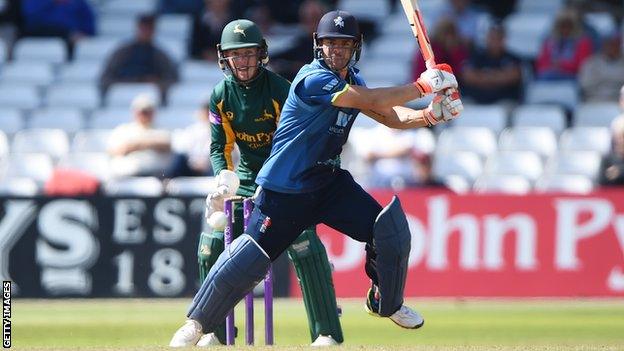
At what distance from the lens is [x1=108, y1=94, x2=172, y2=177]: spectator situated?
45.3 ft

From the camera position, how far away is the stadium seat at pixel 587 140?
1424 centimetres

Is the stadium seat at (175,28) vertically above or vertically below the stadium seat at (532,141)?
above

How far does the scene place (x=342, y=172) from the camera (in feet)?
26.6

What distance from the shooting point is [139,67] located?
52.0 ft

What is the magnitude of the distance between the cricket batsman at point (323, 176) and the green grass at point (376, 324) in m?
0.62

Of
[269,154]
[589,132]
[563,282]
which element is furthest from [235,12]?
[269,154]

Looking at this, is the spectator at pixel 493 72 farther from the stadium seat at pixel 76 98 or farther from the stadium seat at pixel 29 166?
the stadium seat at pixel 29 166

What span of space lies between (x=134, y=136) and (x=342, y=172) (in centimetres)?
605

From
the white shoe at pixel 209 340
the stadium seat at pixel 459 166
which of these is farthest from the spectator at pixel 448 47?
the white shoe at pixel 209 340

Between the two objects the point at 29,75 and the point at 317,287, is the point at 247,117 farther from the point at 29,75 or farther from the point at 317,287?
the point at 29,75

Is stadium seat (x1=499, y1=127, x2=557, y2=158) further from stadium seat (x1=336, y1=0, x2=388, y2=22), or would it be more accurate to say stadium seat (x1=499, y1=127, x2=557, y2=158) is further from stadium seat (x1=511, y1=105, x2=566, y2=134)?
stadium seat (x1=336, y1=0, x2=388, y2=22)

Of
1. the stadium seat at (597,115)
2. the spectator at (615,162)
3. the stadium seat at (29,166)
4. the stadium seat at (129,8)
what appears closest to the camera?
the spectator at (615,162)

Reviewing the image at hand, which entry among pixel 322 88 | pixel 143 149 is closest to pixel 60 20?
pixel 143 149

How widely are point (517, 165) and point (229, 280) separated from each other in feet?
22.5
